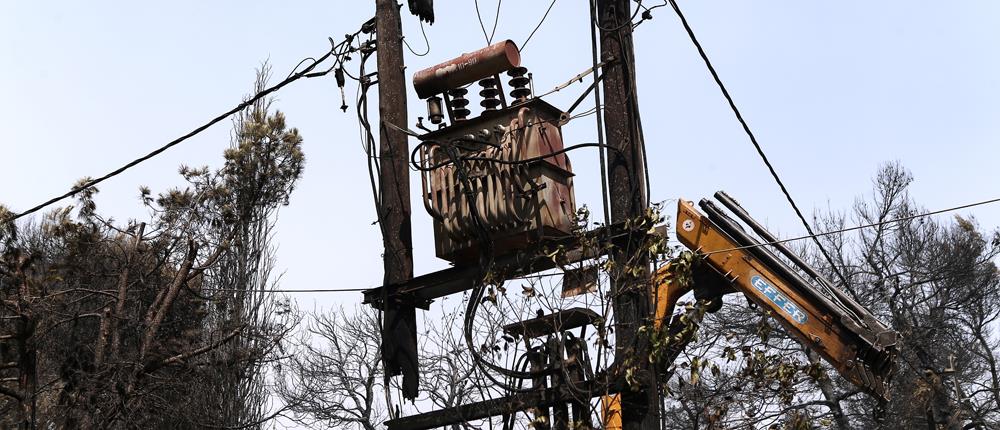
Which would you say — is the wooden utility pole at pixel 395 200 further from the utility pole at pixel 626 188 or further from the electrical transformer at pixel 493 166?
the utility pole at pixel 626 188

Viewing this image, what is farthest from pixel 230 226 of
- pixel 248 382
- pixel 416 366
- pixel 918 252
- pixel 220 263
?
pixel 918 252

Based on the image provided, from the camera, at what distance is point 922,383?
2623 centimetres

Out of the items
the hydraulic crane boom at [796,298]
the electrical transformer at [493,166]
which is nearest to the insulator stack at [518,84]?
the electrical transformer at [493,166]

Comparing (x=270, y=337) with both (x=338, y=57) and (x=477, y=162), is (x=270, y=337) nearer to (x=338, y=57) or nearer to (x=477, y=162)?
(x=338, y=57)

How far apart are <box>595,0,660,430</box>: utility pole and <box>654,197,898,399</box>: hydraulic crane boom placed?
5.57ft

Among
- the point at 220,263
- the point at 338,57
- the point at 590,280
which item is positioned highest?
the point at 220,263

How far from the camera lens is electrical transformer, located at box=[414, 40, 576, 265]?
353 inches

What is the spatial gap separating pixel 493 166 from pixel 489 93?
0.74 metres

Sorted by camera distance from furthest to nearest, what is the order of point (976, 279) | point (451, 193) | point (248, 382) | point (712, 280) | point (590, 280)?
point (976, 279) < point (248, 382) < point (712, 280) < point (451, 193) < point (590, 280)

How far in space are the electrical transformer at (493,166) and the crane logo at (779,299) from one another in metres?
2.20

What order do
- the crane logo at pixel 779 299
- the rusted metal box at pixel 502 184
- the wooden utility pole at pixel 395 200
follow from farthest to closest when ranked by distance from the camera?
1. the crane logo at pixel 779 299
2. the wooden utility pole at pixel 395 200
3. the rusted metal box at pixel 502 184

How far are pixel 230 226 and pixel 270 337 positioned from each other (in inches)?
93.4

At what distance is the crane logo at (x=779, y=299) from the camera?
10347mm

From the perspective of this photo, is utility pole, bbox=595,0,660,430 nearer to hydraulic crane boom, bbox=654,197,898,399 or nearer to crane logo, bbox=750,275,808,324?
hydraulic crane boom, bbox=654,197,898,399
